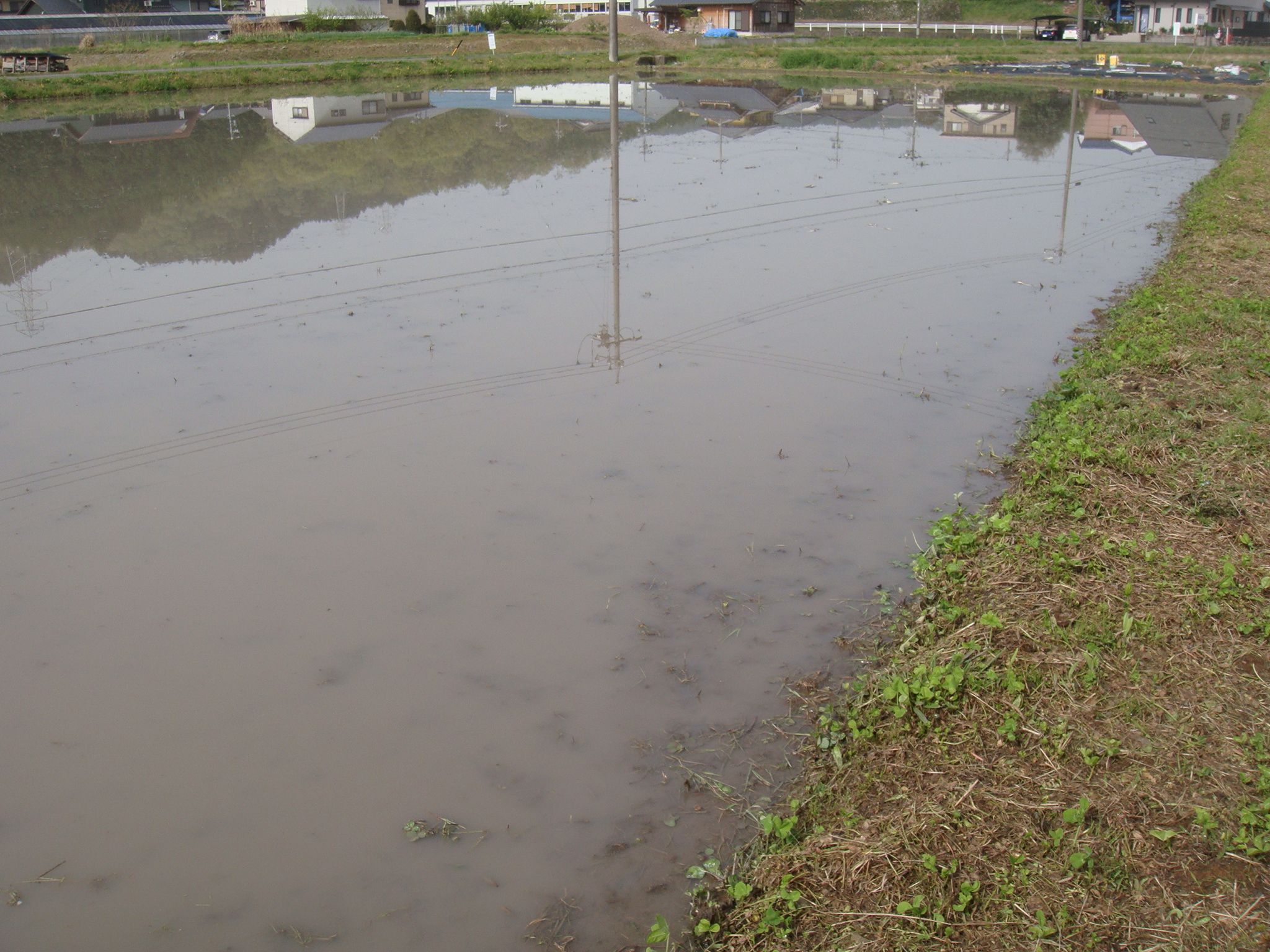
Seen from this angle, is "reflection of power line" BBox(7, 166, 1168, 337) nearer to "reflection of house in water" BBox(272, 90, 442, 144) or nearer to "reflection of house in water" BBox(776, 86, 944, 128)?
"reflection of house in water" BBox(776, 86, 944, 128)

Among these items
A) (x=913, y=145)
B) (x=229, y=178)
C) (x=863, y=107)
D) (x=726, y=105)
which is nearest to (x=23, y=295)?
(x=229, y=178)

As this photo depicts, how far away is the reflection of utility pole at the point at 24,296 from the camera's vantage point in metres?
9.32

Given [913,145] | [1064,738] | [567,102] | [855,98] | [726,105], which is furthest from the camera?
[855,98]

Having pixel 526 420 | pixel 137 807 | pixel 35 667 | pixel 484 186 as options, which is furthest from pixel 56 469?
pixel 484 186

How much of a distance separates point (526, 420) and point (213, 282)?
207 inches

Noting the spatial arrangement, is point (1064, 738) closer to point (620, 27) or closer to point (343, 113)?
point (343, 113)

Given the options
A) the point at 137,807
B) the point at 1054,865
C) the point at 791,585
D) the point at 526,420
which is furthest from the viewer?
the point at 526,420

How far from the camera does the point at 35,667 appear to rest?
4.50 metres

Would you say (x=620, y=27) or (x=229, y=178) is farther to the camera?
(x=620, y=27)

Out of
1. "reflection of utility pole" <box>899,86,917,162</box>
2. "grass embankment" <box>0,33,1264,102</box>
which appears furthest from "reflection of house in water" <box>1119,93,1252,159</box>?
"grass embankment" <box>0,33,1264,102</box>

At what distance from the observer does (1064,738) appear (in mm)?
3613

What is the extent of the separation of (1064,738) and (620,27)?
5361cm

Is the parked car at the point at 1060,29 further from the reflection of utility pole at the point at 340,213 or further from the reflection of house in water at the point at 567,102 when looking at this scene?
the reflection of utility pole at the point at 340,213

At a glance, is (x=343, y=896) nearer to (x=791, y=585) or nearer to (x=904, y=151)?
(x=791, y=585)
